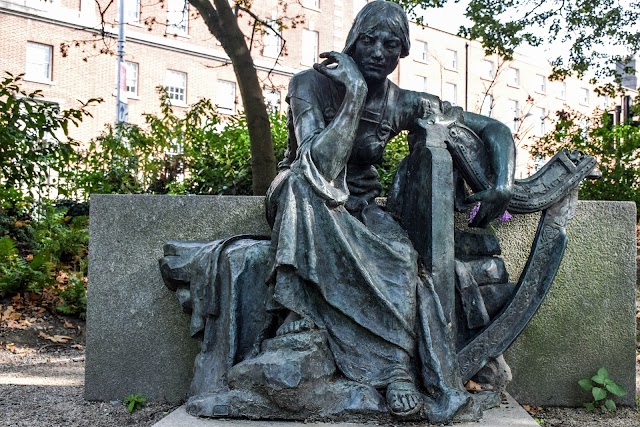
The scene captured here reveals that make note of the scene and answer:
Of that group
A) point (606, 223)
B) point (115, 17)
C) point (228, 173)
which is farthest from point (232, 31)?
point (115, 17)

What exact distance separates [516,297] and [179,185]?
5907 mm

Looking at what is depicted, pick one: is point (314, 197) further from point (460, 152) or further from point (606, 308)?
point (606, 308)

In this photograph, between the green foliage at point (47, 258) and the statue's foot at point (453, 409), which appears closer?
the statue's foot at point (453, 409)

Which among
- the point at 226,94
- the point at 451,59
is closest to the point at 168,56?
the point at 226,94

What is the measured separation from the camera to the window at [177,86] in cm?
2978

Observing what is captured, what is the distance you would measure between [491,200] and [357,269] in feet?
2.95

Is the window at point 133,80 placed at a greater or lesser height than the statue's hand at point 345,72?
greater

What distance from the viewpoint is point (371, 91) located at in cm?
416

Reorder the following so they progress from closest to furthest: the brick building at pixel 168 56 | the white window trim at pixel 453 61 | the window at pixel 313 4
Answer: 1. the brick building at pixel 168 56
2. the window at pixel 313 4
3. the white window trim at pixel 453 61

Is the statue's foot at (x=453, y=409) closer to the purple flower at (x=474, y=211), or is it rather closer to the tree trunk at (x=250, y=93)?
the purple flower at (x=474, y=211)

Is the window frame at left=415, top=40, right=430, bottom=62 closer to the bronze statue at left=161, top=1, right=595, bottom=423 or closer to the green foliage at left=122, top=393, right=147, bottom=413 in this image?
the bronze statue at left=161, top=1, right=595, bottom=423

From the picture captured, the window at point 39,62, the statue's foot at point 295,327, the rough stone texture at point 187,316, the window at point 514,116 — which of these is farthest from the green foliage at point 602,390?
the window at point 39,62

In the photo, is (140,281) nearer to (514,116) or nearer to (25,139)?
(25,139)

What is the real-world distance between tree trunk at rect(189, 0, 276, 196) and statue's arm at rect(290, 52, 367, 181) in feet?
13.7
